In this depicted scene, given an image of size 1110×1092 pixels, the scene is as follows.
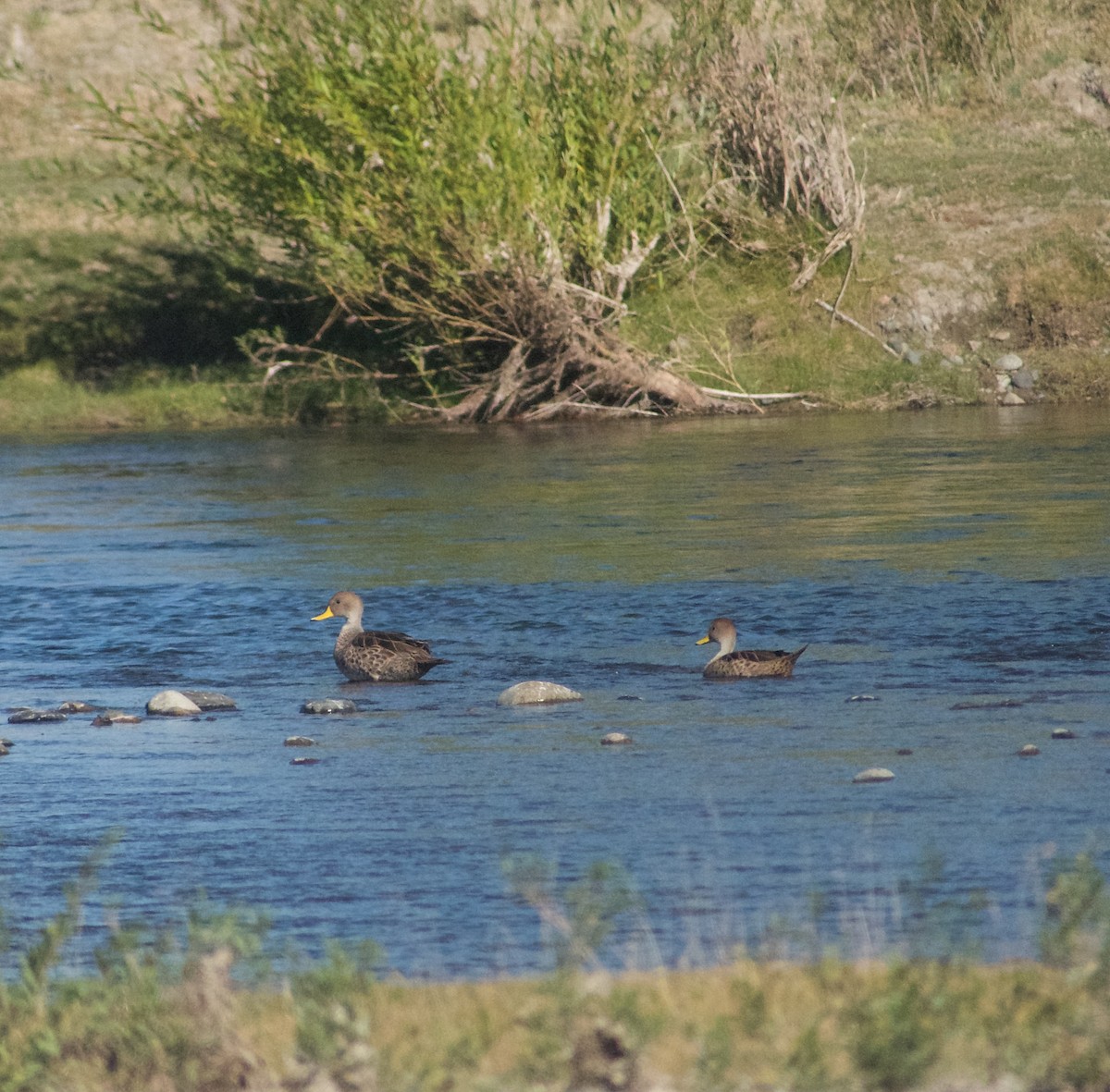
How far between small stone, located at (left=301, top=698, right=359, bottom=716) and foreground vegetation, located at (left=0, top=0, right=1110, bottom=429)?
813 inches

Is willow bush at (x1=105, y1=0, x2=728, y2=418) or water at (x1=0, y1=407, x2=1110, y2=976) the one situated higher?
willow bush at (x1=105, y1=0, x2=728, y2=418)

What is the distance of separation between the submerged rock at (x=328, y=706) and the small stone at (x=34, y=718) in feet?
4.88

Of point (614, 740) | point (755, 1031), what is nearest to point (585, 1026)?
point (755, 1031)

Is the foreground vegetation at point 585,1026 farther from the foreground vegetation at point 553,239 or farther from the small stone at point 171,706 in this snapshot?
the foreground vegetation at point 553,239

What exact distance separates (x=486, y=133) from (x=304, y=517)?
38.6 ft

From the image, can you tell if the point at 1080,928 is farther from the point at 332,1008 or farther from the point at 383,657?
the point at 383,657

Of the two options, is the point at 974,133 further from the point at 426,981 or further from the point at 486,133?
the point at 426,981

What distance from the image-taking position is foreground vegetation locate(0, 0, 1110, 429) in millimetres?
33062

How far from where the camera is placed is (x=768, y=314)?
37.6m

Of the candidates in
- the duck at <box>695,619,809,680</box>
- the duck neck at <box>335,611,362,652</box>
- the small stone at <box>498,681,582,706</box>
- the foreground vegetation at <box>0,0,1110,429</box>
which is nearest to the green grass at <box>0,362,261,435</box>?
the foreground vegetation at <box>0,0,1110,429</box>

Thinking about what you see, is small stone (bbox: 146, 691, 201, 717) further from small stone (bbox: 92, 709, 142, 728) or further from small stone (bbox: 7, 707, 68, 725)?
small stone (bbox: 7, 707, 68, 725)

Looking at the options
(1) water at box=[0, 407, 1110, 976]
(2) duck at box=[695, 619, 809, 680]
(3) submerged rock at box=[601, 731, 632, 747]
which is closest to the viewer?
(1) water at box=[0, 407, 1110, 976]

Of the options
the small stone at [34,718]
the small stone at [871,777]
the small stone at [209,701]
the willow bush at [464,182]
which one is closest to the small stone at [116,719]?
the small stone at [34,718]

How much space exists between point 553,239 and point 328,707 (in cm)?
2295
